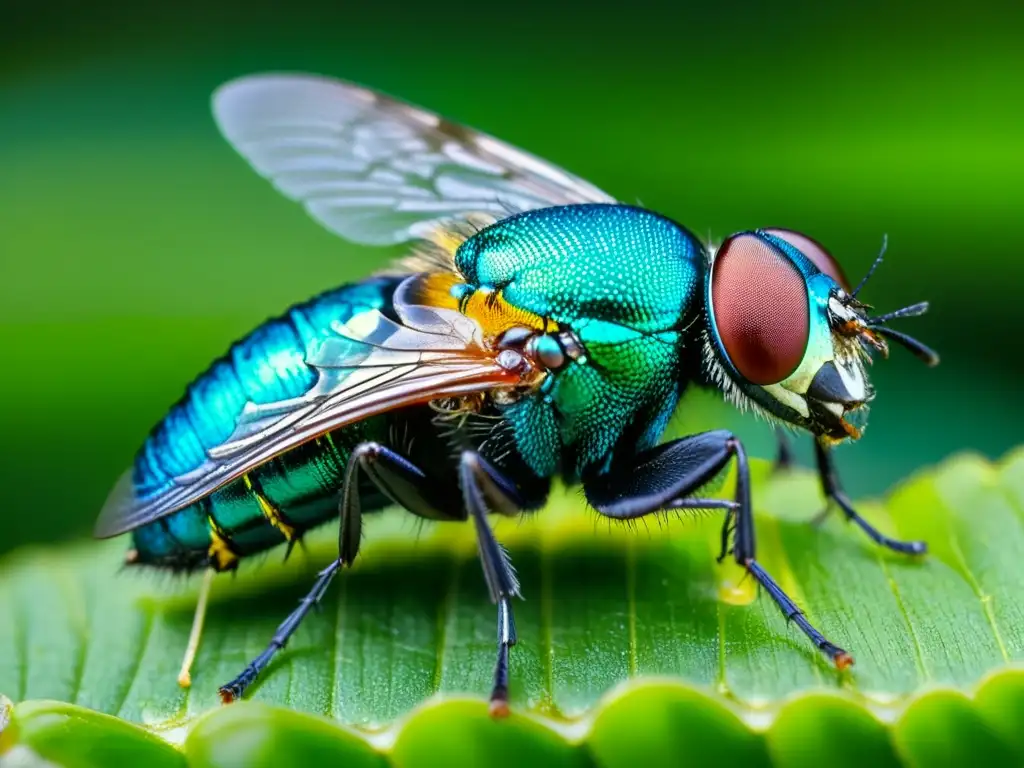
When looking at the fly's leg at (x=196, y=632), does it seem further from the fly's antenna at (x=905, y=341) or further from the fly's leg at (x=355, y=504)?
the fly's antenna at (x=905, y=341)

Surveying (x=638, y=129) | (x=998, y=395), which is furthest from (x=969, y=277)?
(x=638, y=129)

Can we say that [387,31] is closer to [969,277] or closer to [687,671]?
[969,277]

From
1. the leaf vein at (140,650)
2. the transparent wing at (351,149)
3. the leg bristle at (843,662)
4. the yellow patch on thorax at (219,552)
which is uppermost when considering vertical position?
the transparent wing at (351,149)

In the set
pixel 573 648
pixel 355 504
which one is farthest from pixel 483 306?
pixel 573 648

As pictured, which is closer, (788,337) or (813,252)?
(788,337)

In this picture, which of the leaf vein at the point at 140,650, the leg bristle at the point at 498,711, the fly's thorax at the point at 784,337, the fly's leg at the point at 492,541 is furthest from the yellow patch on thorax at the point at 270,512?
the fly's thorax at the point at 784,337

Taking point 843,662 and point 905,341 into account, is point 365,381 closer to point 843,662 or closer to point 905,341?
point 843,662

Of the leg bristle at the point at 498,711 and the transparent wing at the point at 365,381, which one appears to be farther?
the transparent wing at the point at 365,381
